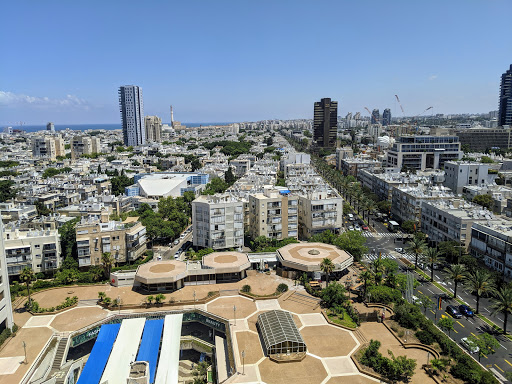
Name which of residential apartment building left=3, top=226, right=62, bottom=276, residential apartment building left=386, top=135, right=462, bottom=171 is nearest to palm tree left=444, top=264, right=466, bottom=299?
residential apartment building left=3, top=226, right=62, bottom=276

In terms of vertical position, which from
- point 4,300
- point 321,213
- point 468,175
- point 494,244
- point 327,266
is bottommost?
point 327,266

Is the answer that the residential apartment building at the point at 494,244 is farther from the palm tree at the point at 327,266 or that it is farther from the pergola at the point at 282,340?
the pergola at the point at 282,340

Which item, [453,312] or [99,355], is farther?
[453,312]

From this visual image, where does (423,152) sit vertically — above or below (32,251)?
above

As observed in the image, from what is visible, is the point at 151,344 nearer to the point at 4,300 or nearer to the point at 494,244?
the point at 4,300

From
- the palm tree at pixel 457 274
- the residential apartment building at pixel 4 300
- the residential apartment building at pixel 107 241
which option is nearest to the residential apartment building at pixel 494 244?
the palm tree at pixel 457 274

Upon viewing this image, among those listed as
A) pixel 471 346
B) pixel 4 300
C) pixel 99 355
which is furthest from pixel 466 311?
pixel 4 300

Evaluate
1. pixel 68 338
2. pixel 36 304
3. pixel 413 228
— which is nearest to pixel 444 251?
pixel 413 228
